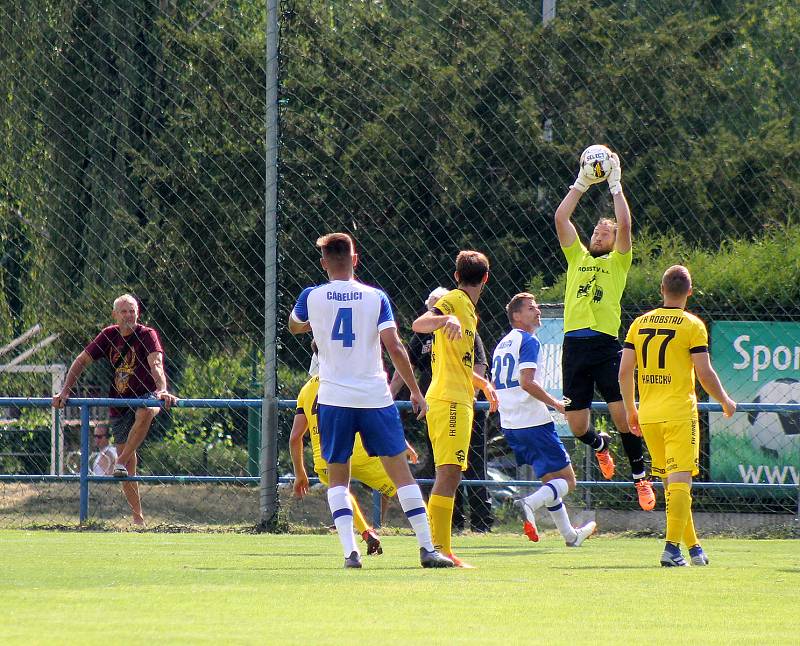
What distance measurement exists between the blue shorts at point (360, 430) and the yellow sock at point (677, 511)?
1748 mm

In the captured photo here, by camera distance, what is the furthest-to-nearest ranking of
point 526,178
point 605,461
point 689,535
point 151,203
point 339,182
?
point 151,203, point 526,178, point 339,182, point 605,461, point 689,535

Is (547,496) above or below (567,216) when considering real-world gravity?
below

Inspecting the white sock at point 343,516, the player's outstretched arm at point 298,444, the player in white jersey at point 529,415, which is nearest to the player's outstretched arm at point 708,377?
Answer: the player in white jersey at point 529,415

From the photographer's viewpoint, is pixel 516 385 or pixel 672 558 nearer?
pixel 672 558

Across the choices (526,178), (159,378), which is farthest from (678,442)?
(526,178)

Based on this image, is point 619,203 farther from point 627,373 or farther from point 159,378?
point 159,378

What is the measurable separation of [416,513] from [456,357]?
109 cm

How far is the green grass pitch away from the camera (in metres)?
4.98

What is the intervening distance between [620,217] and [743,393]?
3578 mm

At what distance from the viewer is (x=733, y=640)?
4.98 meters

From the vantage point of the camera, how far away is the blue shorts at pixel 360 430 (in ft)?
25.4

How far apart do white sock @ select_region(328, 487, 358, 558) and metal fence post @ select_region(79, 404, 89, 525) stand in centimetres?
527

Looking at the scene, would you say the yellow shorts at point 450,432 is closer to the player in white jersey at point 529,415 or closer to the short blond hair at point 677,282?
the short blond hair at point 677,282

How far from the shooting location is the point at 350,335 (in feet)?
25.3
